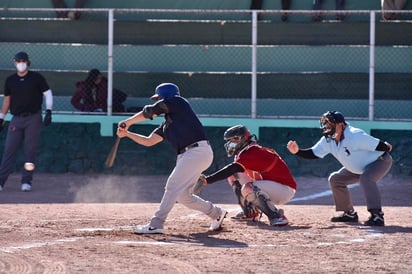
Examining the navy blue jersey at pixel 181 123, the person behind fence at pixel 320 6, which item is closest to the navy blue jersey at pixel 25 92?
the navy blue jersey at pixel 181 123

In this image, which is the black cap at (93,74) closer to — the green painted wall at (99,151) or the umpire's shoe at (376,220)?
the green painted wall at (99,151)

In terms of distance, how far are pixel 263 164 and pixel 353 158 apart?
115 centimetres

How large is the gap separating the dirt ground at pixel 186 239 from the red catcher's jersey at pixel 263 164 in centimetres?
57

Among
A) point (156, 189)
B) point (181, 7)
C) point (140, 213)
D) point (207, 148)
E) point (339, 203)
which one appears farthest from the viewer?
point (181, 7)

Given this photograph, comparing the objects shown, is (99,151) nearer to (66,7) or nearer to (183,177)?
(66,7)

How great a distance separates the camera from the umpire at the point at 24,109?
1678 centimetres

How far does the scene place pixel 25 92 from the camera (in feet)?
54.9

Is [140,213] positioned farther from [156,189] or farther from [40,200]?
[156,189]

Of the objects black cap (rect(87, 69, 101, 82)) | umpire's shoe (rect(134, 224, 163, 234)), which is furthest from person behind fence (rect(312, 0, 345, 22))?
umpire's shoe (rect(134, 224, 163, 234))

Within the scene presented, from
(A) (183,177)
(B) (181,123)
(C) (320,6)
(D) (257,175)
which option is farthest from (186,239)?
(C) (320,6)

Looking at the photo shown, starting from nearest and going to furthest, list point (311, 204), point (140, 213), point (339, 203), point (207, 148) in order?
point (207, 148) < point (339, 203) < point (140, 213) < point (311, 204)

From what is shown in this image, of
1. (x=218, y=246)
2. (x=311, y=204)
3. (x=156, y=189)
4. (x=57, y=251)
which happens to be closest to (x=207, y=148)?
(x=218, y=246)

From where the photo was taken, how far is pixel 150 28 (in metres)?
20.4

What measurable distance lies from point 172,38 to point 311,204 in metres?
5.83
